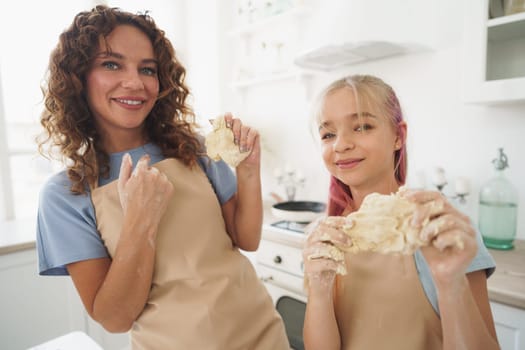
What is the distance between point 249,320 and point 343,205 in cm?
42

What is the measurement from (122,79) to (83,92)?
0.49 feet

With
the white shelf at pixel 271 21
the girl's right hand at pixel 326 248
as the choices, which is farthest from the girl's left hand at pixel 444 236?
the white shelf at pixel 271 21

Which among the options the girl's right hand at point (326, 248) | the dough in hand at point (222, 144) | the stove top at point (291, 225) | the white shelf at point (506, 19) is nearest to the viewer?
the girl's right hand at point (326, 248)

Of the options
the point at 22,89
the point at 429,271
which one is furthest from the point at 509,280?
the point at 22,89

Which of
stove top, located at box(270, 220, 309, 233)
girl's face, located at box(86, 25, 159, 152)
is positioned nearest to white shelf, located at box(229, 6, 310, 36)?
stove top, located at box(270, 220, 309, 233)

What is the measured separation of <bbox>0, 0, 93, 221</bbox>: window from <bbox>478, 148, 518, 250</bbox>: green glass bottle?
253cm

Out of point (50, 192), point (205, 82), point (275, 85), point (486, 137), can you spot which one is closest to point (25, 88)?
point (205, 82)

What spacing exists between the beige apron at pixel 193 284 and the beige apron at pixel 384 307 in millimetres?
263

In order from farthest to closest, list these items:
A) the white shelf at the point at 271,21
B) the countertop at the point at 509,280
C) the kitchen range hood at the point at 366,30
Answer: the white shelf at the point at 271,21
the kitchen range hood at the point at 366,30
the countertop at the point at 509,280

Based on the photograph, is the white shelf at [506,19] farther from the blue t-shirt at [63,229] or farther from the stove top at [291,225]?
the blue t-shirt at [63,229]

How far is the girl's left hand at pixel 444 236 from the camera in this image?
21.6 inches

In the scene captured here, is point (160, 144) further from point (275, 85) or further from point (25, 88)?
point (25, 88)

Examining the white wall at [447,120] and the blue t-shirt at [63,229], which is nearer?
the blue t-shirt at [63,229]

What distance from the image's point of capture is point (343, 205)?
94 centimetres
